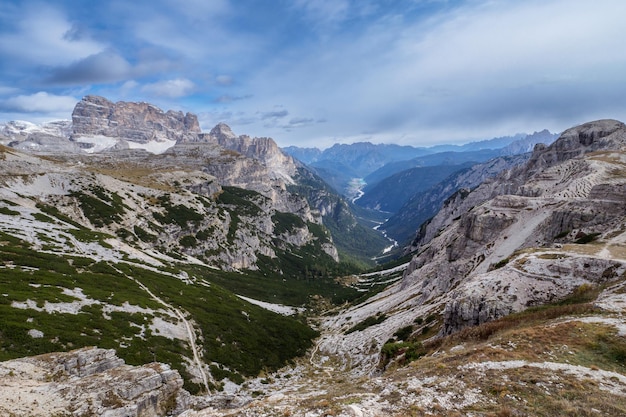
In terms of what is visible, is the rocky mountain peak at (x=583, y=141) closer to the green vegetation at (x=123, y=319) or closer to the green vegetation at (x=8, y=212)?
the green vegetation at (x=123, y=319)

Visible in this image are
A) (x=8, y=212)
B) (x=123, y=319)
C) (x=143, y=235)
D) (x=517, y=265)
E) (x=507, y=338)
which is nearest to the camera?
(x=507, y=338)

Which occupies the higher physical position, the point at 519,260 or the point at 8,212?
the point at 8,212

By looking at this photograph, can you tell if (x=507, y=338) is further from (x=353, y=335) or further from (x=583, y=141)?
(x=583, y=141)

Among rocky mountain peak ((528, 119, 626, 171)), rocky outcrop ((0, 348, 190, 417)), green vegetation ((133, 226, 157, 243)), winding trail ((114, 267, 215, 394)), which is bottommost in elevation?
winding trail ((114, 267, 215, 394))

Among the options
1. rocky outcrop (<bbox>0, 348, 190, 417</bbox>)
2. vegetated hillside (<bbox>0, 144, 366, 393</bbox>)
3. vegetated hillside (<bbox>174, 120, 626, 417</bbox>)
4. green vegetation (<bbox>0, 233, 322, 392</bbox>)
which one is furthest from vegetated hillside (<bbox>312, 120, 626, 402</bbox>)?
rocky outcrop (<bbox>0, 348, 190, 417</bbox>)

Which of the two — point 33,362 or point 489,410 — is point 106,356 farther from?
point 489,410

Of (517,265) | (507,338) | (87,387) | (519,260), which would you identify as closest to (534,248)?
(519,260)

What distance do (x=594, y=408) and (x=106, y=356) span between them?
41.4 m

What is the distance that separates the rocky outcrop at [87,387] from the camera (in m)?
23.9

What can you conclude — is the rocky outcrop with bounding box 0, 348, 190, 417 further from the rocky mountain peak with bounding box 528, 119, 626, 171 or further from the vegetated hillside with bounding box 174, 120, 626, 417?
the rocky mountain peak with bounding box 528, 119, 626, 171

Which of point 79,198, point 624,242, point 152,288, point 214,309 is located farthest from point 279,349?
point 79,198

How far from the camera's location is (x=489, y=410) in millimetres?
17750

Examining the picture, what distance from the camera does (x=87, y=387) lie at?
88.6 feet

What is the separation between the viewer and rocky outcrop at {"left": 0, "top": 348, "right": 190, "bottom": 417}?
2394cm
